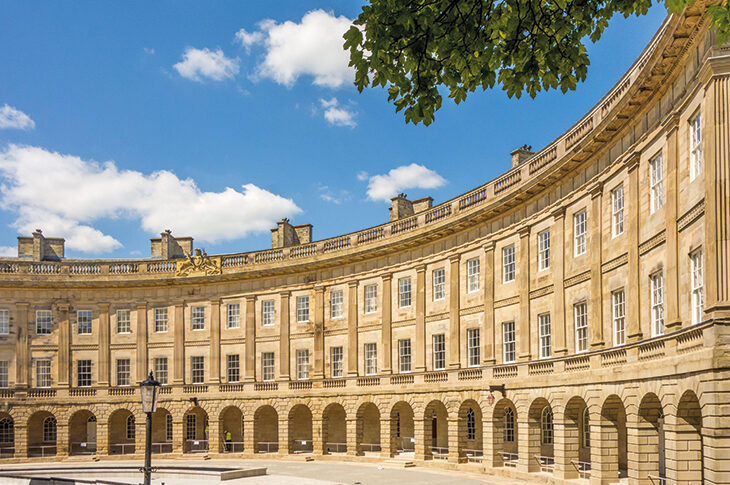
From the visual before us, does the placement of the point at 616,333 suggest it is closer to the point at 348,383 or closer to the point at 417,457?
the point at 417,457

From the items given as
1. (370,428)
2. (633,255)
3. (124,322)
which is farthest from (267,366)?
(633,255)

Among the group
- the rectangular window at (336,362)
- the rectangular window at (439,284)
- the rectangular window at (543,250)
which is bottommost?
the rectangular window at (336,362)

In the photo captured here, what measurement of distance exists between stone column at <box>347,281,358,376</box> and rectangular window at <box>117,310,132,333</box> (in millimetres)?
16572

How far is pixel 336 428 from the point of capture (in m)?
48.8

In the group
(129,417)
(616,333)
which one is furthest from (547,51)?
A: (129,417)

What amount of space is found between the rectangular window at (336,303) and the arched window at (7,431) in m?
23.6

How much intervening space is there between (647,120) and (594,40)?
17.3 meters

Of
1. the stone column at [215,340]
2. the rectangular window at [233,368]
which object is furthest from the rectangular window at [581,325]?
the stone column at [215,340]

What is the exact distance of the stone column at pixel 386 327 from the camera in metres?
44.1

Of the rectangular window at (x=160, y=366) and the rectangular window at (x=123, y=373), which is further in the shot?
the rectangular window at (x=123, y=373)

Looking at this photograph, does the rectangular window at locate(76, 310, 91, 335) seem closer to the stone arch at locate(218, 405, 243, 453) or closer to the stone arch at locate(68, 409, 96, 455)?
the stone arch at locate(68, 409, 96, 455)

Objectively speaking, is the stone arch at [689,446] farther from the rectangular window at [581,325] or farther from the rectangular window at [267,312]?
the rectangular window at [267,312]

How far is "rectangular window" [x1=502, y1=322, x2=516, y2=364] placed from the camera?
35.6 m

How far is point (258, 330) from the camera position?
51.4 m
